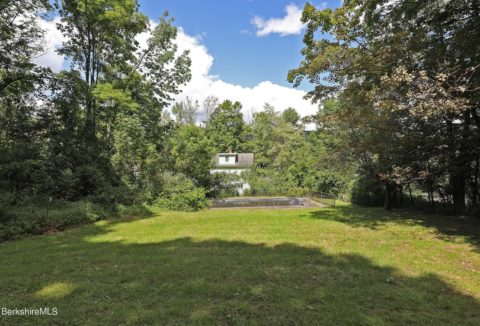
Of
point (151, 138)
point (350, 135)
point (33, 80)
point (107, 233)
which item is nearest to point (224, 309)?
point (107, 233)

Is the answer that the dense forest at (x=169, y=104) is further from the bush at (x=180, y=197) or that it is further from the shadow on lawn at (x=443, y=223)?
the shadow on lawn at (x=443, y=223)

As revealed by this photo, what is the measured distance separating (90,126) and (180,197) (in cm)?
632

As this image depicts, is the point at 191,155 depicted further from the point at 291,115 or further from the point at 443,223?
the point at 291,115

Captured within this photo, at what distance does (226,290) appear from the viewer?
3984mm

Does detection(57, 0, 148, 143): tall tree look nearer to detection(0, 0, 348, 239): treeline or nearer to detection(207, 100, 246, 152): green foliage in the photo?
detection(0, 0, 348, 239): treeline

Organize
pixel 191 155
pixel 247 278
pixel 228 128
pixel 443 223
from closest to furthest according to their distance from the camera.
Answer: pixel 247 278 < pixel 443 223 < pixel 191 155 < pixel 228 128

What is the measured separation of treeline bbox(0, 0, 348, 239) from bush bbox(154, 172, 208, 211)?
54 mm

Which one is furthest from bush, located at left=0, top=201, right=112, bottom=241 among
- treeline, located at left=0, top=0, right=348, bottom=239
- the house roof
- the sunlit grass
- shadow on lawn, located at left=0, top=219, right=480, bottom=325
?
the house roof

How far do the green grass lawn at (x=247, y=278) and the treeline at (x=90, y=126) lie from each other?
4089 mm

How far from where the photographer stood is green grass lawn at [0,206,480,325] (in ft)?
11.0

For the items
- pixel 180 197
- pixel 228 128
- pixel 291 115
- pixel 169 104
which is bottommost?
pixel 180 197

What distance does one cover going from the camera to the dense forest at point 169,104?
27.3 feet

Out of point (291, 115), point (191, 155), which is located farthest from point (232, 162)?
point (291, 115)

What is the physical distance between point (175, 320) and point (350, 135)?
12757mm
